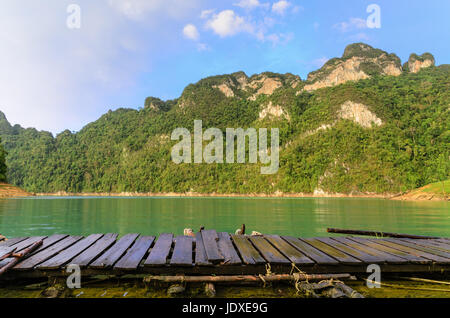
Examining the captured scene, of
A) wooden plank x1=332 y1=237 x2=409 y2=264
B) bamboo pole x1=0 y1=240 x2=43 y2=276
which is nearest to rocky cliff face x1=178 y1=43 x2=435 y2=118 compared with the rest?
wooden plank x1=332 y1=237 x2=409 y2=264

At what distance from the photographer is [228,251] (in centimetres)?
446

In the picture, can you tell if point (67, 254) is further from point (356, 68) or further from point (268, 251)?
point (356, 68)

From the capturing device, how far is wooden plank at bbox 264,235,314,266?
13.2ft

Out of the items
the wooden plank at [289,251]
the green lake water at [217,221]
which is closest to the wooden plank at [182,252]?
the wooden plank at [289,251]

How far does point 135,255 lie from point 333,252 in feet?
11.3

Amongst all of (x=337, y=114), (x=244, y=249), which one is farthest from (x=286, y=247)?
(x=337, y=114)

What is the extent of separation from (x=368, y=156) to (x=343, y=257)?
328 feet

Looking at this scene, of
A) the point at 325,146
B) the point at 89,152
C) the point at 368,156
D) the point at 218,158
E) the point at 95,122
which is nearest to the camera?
the point at 368,156

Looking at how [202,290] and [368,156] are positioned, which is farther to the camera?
[368,156]

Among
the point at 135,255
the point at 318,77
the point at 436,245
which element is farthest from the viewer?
the point at 318,77

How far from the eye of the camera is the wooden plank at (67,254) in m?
3.78

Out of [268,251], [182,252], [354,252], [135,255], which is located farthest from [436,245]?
[135,255]

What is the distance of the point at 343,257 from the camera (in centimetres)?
431
